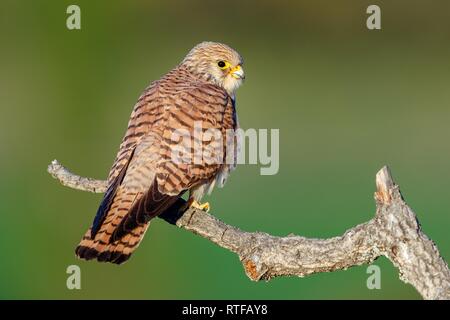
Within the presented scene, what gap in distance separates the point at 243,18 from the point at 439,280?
8.55 metres

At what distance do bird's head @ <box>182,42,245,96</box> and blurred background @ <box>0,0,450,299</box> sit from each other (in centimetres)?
318

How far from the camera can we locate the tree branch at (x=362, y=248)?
3266 mm

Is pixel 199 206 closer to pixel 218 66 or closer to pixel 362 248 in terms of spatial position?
pixel 218 66

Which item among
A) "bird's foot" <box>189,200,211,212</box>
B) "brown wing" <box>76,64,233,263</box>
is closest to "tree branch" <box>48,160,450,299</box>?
"bird's foot" <box>189,200,211,212</box>

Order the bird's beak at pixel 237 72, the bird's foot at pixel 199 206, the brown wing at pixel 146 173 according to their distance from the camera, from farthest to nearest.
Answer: the bird's beak at pixel 237 72 → the bird's foot at pixel 199 206 → the brown wing at pixel 146 173

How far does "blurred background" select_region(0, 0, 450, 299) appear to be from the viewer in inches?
326

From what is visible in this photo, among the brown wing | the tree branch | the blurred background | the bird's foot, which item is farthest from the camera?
the blurred background

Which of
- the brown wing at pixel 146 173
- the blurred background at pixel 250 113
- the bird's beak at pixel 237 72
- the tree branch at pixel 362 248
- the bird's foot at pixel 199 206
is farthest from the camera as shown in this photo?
the blurred background at pixel 250 113

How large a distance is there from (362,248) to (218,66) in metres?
1.41

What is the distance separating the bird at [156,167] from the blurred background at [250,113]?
3.43m

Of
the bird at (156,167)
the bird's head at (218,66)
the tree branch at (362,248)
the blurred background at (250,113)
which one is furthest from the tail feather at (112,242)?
the blurred background at (250,113)

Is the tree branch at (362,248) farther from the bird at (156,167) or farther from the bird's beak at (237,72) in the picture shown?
the bird's beak at (237,72)

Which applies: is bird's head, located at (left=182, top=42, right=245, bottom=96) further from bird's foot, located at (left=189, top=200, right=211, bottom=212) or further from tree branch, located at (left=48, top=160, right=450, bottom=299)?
tree branch, located at (left=48, top=160, right=450, bottom=299)

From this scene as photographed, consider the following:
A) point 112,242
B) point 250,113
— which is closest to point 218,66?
point 112,242
